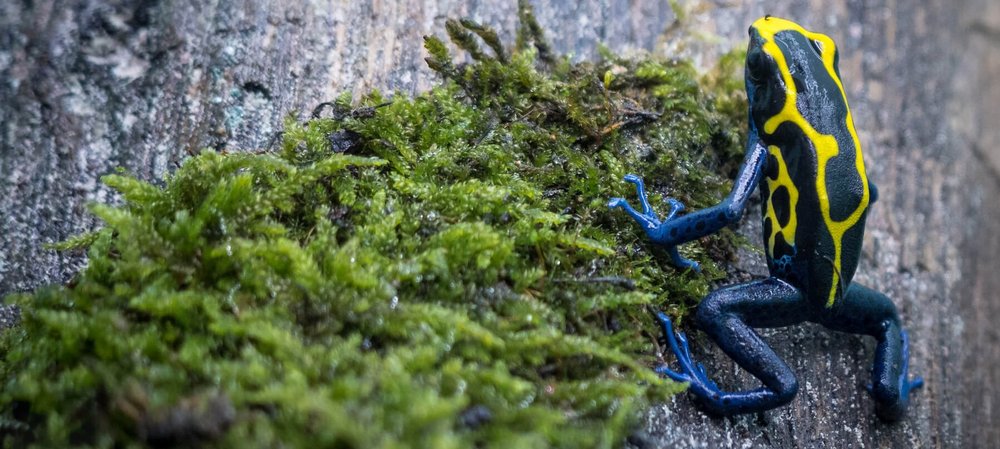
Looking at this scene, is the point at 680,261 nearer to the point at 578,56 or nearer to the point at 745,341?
the point at 745,341

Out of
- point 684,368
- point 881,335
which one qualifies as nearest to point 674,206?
point 684,368

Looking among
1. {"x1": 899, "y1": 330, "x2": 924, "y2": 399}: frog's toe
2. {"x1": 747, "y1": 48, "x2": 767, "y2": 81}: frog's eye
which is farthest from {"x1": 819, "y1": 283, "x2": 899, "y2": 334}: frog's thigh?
{"x1": 747, "y1": 48, "x2": 767, "y2": 81}: frog's eye

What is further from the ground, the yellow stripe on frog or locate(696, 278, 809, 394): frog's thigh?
the yellow stripe on frog

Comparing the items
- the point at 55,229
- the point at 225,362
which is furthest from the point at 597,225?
the point at 55,229

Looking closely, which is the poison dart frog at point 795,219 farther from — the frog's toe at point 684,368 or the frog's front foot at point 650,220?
the frog's toe at point 684,368

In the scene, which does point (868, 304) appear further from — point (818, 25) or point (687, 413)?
point (818, 25)

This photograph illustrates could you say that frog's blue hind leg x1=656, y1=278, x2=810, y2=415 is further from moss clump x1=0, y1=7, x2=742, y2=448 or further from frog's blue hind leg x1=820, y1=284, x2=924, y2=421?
frog's blue hind leg x1=820, y1=284, x2=924, y2=421
